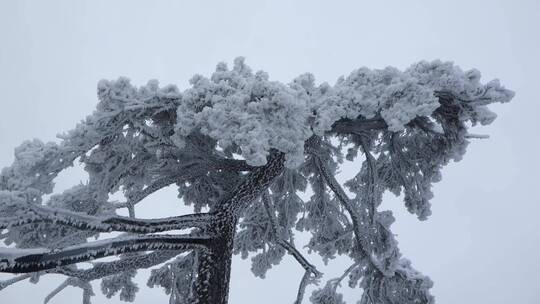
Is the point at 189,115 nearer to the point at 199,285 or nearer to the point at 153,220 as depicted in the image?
the point at 153,220

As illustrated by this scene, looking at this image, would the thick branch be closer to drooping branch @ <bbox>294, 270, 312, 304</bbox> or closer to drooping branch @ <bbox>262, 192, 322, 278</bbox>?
drooping branch @ <bbox>262, 192, 322, 278</bbox>

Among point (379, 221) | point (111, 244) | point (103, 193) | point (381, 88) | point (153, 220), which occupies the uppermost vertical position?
point (381, 88)

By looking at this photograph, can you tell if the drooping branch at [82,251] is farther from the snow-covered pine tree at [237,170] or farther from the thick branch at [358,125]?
the thick branch at [358,125]

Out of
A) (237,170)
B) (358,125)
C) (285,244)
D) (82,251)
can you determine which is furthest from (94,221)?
(358,125)

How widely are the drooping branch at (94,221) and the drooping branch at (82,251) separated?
0.15 metres

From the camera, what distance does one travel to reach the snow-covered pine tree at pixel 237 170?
5594mm

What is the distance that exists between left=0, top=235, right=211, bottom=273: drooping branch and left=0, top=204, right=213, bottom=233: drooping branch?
0.15 meters

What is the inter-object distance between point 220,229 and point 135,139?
1.97 m

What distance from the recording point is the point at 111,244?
17.5 ft

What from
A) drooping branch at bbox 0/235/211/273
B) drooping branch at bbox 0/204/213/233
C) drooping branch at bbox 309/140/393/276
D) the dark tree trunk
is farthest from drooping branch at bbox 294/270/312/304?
drooping branch at bbox 0/204/213/233

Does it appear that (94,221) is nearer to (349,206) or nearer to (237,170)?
(237,170)

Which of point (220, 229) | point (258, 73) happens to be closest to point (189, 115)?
point (258, 73)

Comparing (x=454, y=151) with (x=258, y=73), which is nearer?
(x=258, y=73)

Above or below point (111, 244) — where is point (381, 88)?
above
